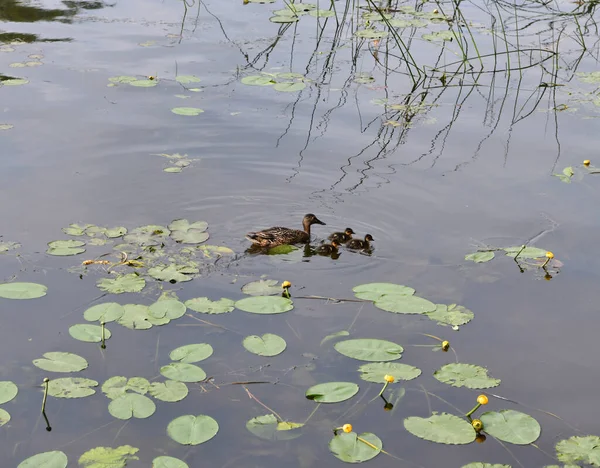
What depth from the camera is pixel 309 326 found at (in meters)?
5.36

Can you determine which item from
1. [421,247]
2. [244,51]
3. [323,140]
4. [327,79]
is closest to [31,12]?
[244,51]

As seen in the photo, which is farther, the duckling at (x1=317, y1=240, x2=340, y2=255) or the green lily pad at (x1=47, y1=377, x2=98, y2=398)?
the duckling at (x1=317, y1=240, x2=340, y2=255)

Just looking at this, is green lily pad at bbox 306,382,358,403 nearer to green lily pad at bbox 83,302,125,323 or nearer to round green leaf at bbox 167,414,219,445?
round green leaf at bbox 167,414,219,445

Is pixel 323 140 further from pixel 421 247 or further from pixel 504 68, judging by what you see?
pixel 504 68

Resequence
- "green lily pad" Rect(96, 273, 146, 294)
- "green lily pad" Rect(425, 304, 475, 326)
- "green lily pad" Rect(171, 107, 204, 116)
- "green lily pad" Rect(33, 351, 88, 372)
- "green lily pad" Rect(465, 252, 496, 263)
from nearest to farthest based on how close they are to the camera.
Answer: "green lily pad" Rect(33, 351, 88, 372) → "green lily pad" Rect(425, 304, 475, 326) → "green lily pad" Rect(96, 273, 146, 294) → "green lily pad" Rect(465, 252, 496, 263) → "green lily pad" Rect(171, 107, 204, 116)

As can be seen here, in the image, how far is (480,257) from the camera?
6.27 meters

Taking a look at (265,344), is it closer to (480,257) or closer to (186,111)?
(480,257)

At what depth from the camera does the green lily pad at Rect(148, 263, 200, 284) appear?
5793 mm

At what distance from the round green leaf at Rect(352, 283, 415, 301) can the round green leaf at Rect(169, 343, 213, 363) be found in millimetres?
1220

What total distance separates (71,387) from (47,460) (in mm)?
595

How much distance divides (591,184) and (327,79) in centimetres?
358

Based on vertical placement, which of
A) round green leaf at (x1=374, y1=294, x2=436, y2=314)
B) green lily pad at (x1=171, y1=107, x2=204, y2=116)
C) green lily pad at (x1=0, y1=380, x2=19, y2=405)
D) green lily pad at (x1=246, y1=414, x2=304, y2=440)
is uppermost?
green lily pad at (x1=171, y1=107, x2=204, y2=116)

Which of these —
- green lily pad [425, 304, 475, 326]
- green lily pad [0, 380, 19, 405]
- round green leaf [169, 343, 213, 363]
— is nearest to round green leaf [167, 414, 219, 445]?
round green leaf [169, 343, 213, 363]

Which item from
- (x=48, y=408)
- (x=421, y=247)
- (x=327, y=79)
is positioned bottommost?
(x=48, y=408)
